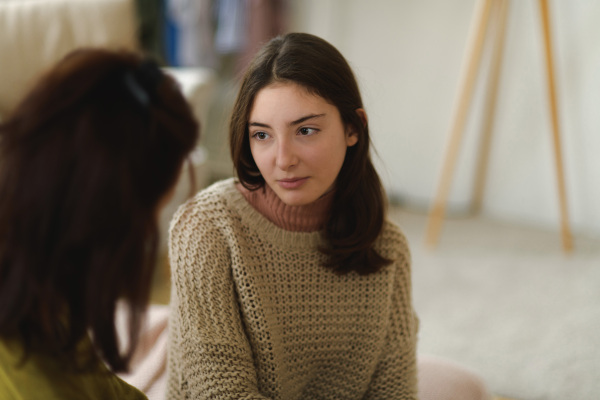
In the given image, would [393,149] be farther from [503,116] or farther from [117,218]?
[117,218]

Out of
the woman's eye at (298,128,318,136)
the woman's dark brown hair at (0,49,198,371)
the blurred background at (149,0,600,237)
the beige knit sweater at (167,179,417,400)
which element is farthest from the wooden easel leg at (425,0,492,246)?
the woman's dark brown hair at (0,49,198,371)

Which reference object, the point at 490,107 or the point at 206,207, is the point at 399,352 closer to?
the point at 206,207

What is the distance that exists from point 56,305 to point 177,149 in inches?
8.7

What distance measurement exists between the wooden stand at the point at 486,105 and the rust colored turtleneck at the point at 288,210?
4.81 feet

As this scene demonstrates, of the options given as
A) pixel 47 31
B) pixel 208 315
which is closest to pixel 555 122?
pixel 208 315

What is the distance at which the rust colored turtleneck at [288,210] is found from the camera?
0.92 meters

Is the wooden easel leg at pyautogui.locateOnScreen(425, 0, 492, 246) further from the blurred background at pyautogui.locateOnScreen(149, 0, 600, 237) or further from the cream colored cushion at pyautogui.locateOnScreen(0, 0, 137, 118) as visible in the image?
the cream colored cushion at pyautogui.locateOnScreen(0, 0, 137, 118)

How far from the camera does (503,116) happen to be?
264 centimetres

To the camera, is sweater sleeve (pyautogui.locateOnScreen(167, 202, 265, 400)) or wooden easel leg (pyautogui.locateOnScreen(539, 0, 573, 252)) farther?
wooden easel leg (pyautogui.locateOnScreen(539, 0, 573, 252))

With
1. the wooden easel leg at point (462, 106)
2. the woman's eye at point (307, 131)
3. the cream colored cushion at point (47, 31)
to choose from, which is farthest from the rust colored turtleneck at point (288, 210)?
the wooden easel leg at point (462, 106)

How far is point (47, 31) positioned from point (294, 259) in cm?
157

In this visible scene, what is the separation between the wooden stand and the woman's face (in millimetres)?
1476

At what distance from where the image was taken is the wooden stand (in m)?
2.13

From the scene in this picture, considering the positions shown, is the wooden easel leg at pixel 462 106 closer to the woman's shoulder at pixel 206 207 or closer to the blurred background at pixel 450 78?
the blurred background at pixel 450 78
